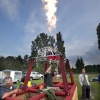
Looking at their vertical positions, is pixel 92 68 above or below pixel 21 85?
above

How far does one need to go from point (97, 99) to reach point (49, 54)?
4.92 metres

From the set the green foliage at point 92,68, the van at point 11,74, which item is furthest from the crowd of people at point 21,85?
the green foliage at point 92,68

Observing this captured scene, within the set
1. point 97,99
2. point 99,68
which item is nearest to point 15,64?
point 99,68

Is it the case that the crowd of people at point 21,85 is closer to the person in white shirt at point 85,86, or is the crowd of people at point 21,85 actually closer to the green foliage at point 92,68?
the person in white shirt at point 85,86

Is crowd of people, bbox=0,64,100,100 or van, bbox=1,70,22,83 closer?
crowd of people, bbox=0,64,100,100

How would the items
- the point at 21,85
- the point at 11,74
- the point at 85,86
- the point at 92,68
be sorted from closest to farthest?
1. the point at 21,85
2. the point at 85,86
3. the point at 11,74
4. the point at 92,68

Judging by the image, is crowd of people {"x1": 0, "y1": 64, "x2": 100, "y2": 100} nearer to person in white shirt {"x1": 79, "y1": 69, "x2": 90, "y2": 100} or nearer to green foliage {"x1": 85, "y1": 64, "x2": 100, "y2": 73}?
person in white shirt {"x1": 79, "y1": 69, "x2": 90, "y2": 100}

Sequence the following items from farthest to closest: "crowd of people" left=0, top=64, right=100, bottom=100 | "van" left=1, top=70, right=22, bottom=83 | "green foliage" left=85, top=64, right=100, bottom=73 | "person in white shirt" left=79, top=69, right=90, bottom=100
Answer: "green foliage" left=85, top=64, right=100, bottom=73
"van" left=1, top=70, right=22, bottom=83
"person in white shirt" left=79, top=69, right=90, bottom=100
"crowd of people" left=0, top=64, right=100, bottom=100

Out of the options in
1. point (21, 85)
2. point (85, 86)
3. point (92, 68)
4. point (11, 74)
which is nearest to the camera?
point (21, 85)

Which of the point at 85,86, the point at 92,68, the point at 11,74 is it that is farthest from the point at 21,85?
the point at 92,68

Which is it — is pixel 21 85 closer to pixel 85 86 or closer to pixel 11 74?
pixel 85 86

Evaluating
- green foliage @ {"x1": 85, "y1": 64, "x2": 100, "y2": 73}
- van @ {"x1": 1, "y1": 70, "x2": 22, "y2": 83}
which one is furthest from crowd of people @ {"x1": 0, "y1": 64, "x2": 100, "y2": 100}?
green foliage @ {"x1": 85, "y1": 64, "x2": 100, "y2": 73}

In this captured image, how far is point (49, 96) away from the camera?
5293 millimetres

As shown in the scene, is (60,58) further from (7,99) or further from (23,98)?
Answer: (7,99)
